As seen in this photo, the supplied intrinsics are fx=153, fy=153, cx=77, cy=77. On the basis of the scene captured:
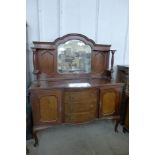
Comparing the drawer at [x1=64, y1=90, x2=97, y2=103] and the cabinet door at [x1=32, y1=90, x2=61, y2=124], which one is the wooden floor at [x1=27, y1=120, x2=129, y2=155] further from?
the drawer at [x1=64, y1=90, x2=97, y2=103]

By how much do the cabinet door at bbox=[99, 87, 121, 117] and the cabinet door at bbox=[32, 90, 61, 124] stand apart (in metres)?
0.63

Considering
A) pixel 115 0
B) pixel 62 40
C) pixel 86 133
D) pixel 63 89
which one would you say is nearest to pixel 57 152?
pixel 86 133

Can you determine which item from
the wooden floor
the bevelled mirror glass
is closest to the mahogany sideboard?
the bevelled mirror glass

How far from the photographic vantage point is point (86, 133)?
7.89 ft

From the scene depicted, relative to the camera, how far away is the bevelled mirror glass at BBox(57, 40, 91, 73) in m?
2.40

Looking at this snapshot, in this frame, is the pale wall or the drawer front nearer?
the drawer front

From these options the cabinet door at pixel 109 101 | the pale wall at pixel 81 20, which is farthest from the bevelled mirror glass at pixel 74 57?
the cabinet door at pixel 109 101

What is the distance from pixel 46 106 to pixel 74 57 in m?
0.93

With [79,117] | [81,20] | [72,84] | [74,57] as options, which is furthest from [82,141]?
[81,20]

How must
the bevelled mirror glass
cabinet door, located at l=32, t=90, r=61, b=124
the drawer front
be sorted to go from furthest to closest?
the bevelled mirror glass
the drawer front
cabinet door, located at l=32, t=90, r=61, b=124

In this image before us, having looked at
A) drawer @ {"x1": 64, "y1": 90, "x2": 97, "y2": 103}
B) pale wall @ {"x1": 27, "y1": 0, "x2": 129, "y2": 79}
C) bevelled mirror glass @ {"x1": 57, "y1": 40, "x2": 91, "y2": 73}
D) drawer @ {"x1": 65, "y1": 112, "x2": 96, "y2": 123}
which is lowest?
drawer @ {"x1": 65, "y1": 112, "x2": 96, "y2": 123}

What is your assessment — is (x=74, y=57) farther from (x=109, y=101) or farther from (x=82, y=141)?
(x=82, y=141)

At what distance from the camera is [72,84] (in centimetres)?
223
